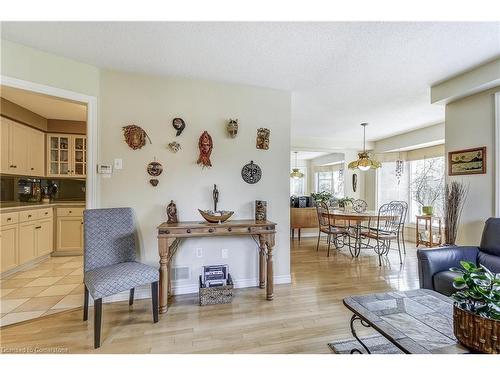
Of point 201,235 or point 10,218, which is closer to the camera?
point 201,235

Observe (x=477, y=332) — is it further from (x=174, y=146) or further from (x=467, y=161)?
(x=174, y=146)

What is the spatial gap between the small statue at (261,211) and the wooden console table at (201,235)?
0.14 m

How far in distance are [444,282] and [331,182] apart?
22.1 ft

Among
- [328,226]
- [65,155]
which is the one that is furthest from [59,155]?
[328,226]

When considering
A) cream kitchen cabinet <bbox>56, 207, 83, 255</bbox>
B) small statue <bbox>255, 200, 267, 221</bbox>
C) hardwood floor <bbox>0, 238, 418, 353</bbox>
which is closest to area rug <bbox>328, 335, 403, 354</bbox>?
hardwood floor <bbox>0, 238, 418, 353</bbox>

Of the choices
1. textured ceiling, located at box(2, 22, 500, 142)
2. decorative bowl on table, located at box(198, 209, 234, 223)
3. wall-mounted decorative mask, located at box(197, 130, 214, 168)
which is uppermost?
textured ceiling, located at box(2, 22, 500, 142)

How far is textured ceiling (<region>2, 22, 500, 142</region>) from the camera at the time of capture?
1.86m

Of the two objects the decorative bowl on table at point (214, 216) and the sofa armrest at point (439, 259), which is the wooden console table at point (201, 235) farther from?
the sofa armrest at point (439, 259)

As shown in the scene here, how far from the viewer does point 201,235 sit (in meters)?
2.40

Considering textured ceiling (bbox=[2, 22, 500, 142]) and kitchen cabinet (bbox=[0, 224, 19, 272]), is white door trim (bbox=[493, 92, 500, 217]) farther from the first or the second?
kitchen cabinet (bbox=[0, 224, 19, 272])

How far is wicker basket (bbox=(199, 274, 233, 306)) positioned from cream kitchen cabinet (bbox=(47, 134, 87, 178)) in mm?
3295
